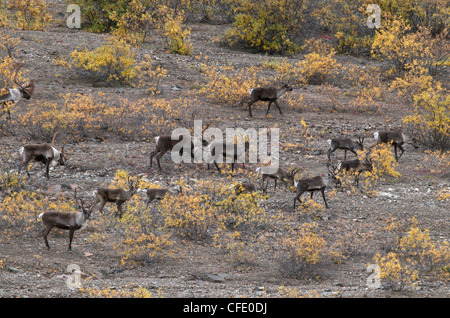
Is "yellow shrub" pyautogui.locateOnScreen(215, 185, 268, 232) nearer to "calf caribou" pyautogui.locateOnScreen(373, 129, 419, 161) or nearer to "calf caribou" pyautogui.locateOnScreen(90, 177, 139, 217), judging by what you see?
"calf caribou" pyautogui.locateOnScreen(90, 177, 139, 217)

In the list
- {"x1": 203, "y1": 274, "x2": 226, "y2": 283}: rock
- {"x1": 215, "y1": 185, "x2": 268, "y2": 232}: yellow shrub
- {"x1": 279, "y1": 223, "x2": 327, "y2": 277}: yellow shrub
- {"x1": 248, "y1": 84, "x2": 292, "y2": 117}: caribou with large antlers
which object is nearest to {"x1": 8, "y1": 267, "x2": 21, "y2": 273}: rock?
{"x1": 203, "y1": 274, "x2": 226, "y2": 283}: rock

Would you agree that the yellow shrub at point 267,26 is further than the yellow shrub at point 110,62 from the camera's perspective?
Yes

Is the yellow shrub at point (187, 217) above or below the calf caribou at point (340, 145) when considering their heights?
below

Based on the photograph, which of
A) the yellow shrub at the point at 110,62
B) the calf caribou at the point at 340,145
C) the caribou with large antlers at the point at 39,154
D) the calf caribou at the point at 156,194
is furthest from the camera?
the yellow shrub at the point at 110,62

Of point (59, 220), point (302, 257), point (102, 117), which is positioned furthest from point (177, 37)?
point (302, 257)

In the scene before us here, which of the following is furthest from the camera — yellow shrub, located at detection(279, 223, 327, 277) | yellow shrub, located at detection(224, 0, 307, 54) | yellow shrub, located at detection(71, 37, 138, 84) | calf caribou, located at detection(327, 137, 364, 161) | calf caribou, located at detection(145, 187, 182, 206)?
yellow shrub, located at detection(224, 0, 307, 54)

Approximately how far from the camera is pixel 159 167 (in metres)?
13.6

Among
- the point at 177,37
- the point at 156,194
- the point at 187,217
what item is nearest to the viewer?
the point at 187,217

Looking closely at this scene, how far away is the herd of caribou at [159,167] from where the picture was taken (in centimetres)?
958

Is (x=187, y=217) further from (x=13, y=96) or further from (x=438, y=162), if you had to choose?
(x=13, y=96)

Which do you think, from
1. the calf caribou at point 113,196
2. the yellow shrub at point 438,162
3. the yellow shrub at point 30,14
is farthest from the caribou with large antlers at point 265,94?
the yellow shrub at point 30,14

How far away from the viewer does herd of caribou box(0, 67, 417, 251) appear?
9.58 m

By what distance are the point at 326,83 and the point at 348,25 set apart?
638 cm

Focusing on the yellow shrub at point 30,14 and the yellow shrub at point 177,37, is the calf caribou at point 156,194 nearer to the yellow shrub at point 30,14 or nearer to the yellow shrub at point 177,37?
the yellow shrub at point 177,37
